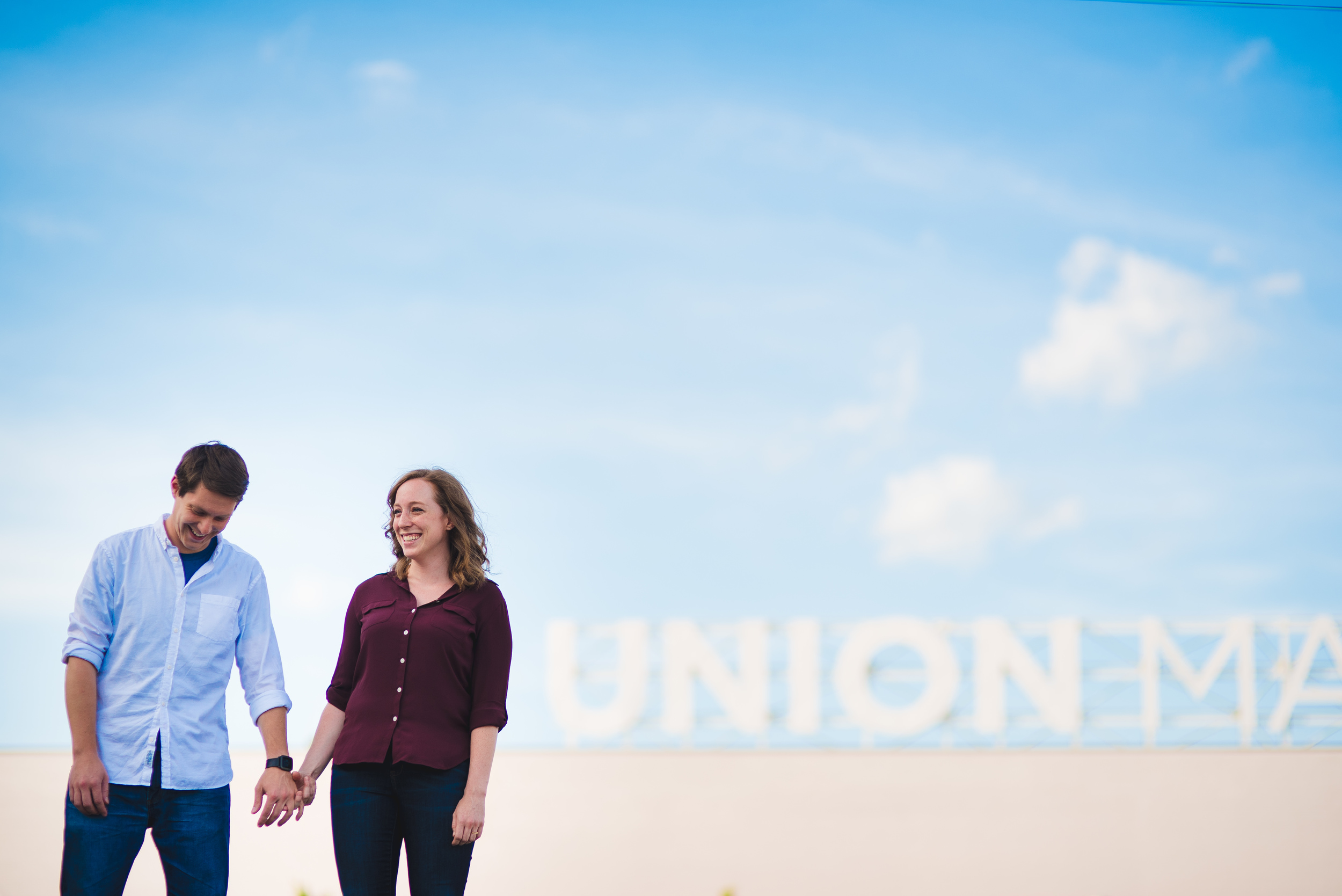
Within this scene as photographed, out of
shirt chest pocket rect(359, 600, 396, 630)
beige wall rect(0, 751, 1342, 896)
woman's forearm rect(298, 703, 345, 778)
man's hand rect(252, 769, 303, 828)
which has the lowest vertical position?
beige wall rect(0, 751, 1342, 896)

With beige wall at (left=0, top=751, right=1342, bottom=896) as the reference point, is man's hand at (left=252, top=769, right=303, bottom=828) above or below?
above

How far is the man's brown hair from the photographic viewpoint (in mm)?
3275

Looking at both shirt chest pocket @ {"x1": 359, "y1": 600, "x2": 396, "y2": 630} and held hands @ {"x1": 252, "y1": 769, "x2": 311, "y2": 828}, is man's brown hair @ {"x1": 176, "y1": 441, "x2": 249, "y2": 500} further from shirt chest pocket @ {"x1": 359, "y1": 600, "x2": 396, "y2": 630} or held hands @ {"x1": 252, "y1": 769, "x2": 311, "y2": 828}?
held hands @ {"x1": 252, "y1": 769, "x2": 311, "y2": 828}

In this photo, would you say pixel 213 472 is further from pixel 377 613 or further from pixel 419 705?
pixel 419 705

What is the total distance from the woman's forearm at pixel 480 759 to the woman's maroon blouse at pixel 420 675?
2 centimetres

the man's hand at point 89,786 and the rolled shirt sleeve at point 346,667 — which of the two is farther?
the rolled shirt sleeve at point 346,667

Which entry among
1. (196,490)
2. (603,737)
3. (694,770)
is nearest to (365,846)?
(196,490)

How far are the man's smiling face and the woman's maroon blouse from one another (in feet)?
1.46

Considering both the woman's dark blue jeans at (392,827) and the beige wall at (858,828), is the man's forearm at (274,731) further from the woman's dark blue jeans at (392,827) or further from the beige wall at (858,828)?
the beige wall at (858,828)

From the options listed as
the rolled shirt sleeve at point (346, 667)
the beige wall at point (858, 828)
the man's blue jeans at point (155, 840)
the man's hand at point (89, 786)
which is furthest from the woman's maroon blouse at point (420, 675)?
the beige wall at point (858, 828)

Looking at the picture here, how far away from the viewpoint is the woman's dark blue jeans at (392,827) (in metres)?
3.18

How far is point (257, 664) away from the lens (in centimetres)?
348

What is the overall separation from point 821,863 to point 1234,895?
2.31 m

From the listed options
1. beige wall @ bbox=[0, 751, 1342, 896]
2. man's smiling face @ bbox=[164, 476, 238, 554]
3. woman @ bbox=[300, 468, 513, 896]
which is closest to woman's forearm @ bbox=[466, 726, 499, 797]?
woman @ bbox=[300, 468, 513, 896]
